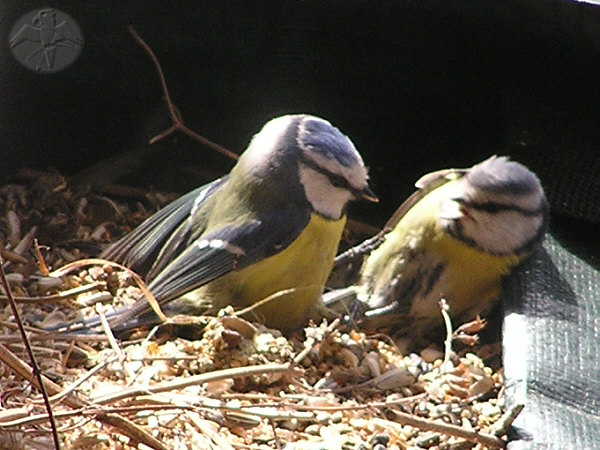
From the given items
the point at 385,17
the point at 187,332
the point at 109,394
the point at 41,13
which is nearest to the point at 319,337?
the point at 187,332

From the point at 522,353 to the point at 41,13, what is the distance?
128cm

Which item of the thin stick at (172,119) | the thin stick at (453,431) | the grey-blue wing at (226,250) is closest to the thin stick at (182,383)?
the thin stick at (453,431)

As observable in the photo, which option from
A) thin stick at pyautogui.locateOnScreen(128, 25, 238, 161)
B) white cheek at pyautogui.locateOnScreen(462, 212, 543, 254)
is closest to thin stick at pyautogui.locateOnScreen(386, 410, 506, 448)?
white cheek at pyautogui.locateOnScreen(462, 212, 543, 254)

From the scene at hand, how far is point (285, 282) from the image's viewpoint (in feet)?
8.00

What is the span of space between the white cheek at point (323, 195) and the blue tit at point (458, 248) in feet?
0.71

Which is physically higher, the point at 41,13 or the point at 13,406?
the point at 41,13

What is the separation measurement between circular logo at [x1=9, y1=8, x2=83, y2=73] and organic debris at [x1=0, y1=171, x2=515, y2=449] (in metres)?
0.37

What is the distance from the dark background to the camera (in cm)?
248

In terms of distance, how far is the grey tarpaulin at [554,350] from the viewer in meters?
1.85

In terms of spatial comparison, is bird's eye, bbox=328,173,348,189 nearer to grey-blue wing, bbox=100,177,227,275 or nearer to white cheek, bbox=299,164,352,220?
white cheek, bbox=299,164,352,220

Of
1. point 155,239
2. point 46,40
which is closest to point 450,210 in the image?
point 155,239

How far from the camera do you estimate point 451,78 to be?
2.67m

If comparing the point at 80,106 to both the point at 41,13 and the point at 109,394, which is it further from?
the point at 109,394

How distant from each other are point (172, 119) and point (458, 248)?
0.78m
